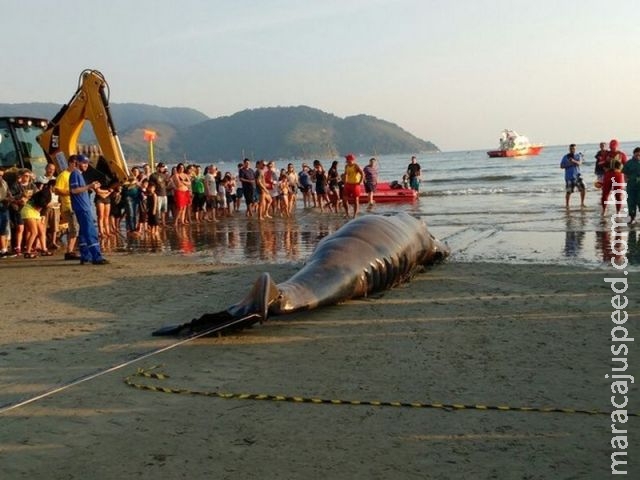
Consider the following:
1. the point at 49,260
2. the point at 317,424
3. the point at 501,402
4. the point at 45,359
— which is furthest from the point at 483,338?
the point at 49,260

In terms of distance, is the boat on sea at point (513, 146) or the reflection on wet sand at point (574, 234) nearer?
the reflection on wet sand at point (574, 234)

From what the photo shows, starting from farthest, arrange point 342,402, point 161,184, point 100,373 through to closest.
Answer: point 161,184, point 100,373, point 342,402

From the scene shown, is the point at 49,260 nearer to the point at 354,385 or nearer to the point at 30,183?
the point at 30,183

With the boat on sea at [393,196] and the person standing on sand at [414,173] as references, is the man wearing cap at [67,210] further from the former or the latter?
the person standing on sand at [414,173]

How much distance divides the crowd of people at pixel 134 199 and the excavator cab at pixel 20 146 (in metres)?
0.79

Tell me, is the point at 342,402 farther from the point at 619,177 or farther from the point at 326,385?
the point at 619,177

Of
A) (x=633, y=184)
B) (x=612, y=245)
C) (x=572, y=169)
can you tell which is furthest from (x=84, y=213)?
(x=572, y=169)

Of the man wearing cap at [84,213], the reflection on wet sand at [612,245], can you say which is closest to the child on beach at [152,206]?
the man wearing cap at [84,213]

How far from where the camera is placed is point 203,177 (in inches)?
920

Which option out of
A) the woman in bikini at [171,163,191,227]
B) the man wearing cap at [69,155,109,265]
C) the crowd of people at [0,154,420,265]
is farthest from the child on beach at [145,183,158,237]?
the man wearing cap at [69,155,109,265]

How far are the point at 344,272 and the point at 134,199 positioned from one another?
12.3 m

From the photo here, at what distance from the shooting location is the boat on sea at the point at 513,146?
10594 cm

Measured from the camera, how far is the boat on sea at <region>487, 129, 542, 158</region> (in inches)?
4171

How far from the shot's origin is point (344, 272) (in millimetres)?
8094
